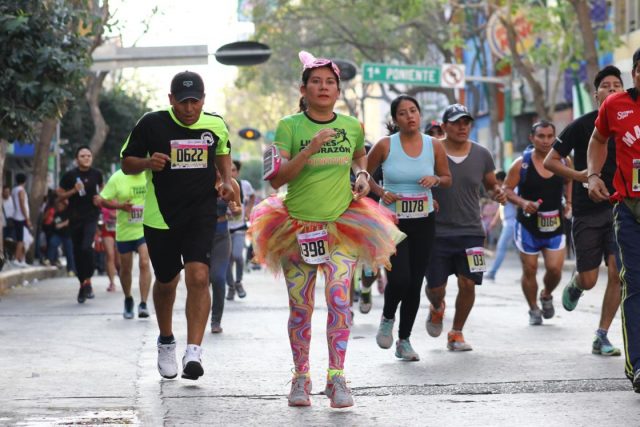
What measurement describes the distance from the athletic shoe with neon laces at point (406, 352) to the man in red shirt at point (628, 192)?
225 centimetres

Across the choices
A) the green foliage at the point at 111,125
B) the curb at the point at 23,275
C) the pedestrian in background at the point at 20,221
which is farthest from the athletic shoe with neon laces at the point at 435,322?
the green foliage at the point at 111,125

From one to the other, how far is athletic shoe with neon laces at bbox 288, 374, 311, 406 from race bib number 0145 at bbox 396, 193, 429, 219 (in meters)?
2.18

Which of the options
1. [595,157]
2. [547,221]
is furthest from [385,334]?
[547,221]

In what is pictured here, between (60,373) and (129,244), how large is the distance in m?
5.00

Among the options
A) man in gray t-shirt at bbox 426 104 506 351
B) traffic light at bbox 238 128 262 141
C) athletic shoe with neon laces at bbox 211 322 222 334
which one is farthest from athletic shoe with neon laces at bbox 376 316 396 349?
traffic light at bbox 238 128 262 141

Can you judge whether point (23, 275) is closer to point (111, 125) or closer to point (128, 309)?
Answer: point (128, 309)

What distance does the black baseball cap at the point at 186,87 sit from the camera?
8.20 metres

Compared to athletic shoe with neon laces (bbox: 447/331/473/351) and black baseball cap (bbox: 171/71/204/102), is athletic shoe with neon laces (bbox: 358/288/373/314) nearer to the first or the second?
athletic shoe with neon laces (bbox: 447/331/473/351)

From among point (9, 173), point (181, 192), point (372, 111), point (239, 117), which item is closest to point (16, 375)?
point (181, 192)

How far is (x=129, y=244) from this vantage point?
45.5 feet

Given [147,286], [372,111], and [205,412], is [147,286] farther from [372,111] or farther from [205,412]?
[372,111]

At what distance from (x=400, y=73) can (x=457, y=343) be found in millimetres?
25083

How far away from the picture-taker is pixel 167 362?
8.35m

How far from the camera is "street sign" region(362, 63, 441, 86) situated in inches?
1371
